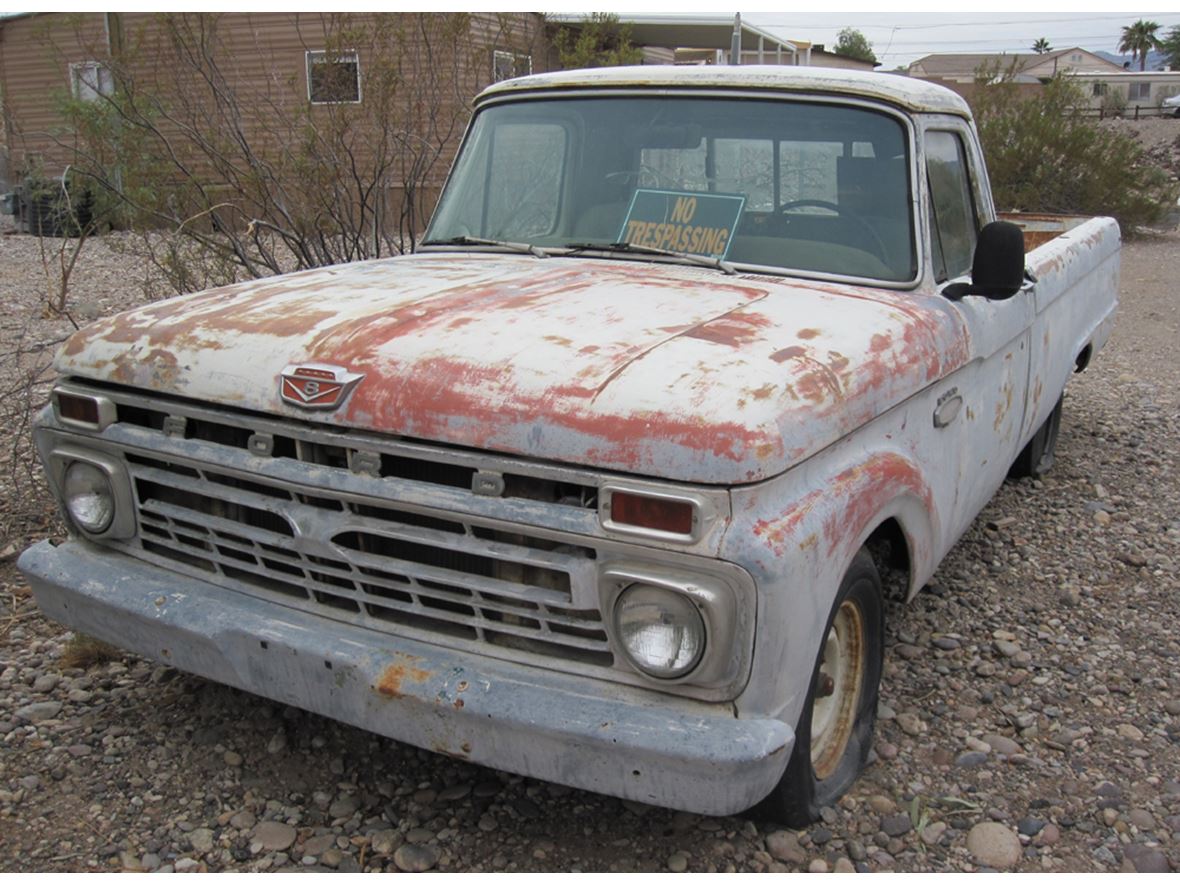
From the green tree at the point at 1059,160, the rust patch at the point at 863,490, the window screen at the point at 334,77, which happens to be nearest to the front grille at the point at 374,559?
the rust patch at the point at 863,490

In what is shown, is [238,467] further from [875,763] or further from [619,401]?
[875,763]

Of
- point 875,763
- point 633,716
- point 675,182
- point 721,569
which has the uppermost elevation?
point 675,182

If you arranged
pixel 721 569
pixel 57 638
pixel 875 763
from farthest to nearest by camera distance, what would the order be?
pixel 57 638 < pixel 875 763 < pixel 721 569

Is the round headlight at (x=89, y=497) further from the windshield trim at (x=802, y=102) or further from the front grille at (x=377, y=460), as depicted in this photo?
the windshield trim at (x=802, y=102)

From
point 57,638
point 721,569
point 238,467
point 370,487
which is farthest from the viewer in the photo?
point 57,638

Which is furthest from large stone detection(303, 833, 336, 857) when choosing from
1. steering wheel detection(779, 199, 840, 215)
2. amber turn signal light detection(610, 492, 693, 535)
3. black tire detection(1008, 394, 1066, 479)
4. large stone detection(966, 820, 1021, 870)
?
black tire detection(1008, 394, 1066, 479)

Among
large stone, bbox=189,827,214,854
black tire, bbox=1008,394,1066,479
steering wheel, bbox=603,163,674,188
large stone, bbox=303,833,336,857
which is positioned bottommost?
black tire, bbox=1008,394,1066,479

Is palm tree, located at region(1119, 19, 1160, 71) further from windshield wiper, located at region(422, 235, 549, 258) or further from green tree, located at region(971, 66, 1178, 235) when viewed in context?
windshield wiper, located at region(422, 235, 549, 258)

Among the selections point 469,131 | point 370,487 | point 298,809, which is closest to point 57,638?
point 298,809

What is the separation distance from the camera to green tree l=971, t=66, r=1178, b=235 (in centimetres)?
1578

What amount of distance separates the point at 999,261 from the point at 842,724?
1455mm

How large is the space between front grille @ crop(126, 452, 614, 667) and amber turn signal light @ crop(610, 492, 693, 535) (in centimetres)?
14
